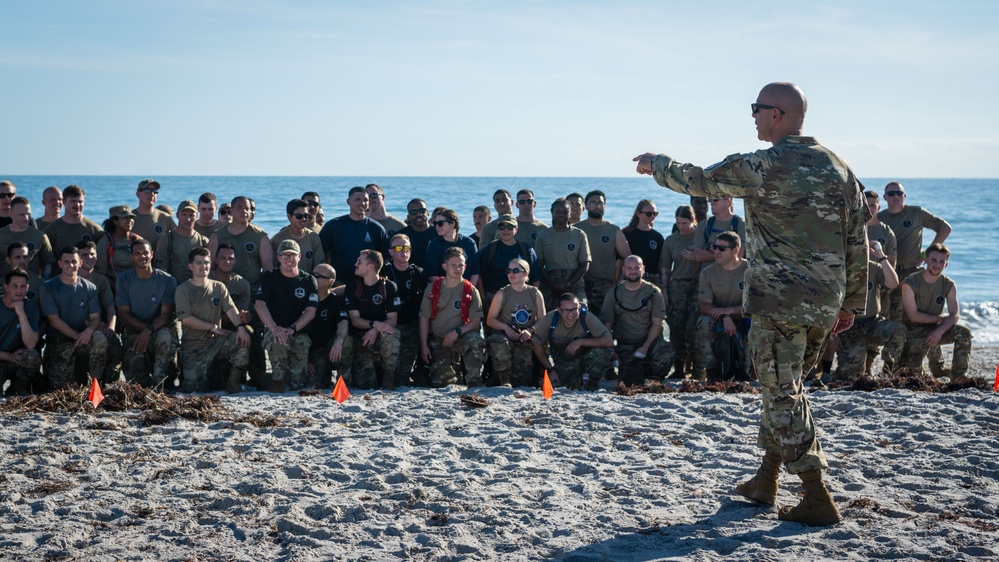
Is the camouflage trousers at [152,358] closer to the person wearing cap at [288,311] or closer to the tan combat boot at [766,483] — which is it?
the person wearing cap at [288,311]

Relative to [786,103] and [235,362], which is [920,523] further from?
[235,362]

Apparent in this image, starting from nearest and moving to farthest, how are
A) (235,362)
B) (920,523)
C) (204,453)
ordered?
(920,523), (204,453), (235,362)

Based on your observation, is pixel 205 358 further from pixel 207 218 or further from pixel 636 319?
pixel 636 319

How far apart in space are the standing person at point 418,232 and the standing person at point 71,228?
3316 millimetres

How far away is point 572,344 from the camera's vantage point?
9.23 m

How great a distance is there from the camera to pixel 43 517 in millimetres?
5008

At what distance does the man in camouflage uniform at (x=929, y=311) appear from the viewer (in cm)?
992

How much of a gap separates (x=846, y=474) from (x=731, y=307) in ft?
12.9

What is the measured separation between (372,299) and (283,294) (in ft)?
2.91

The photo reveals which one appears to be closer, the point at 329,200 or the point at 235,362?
the point at 235,362

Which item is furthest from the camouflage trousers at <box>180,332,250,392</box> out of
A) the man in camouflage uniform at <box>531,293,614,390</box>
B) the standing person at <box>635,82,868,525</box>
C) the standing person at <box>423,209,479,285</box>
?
the standing person at <box>635,82,868,525</box>

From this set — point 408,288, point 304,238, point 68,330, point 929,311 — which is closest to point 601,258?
point 408,288

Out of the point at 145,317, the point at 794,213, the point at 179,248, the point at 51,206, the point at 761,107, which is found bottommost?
the point at 145,317

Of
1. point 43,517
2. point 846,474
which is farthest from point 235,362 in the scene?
point 846,474
